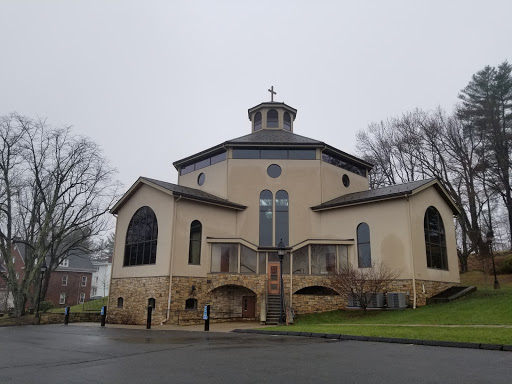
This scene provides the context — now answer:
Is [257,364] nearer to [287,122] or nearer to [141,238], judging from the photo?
[141,238]

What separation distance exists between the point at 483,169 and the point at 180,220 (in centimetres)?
2440

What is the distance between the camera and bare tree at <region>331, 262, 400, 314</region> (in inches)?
786

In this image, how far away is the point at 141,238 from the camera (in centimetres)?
2336

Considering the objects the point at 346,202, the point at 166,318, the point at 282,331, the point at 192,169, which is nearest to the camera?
the point at 282,331

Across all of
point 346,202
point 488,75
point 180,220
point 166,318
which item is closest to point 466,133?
point 488,75

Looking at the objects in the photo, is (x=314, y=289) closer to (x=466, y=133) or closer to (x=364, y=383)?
(x=364, y=383)

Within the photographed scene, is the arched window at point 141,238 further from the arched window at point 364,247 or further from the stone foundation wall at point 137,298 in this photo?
the arched window at point 364,247

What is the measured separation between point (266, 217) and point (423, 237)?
9133 mm

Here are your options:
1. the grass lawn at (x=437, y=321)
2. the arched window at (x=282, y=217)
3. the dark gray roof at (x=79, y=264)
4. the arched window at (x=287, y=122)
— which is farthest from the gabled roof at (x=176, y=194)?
the dark gray roof at (x=79, y=264)

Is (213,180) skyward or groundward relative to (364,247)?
skyward

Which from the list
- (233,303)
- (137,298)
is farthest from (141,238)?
(233,303)

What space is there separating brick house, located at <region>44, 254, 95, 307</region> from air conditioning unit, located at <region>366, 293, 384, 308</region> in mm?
37842

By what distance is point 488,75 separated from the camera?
117 ft

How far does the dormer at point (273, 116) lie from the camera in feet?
106
